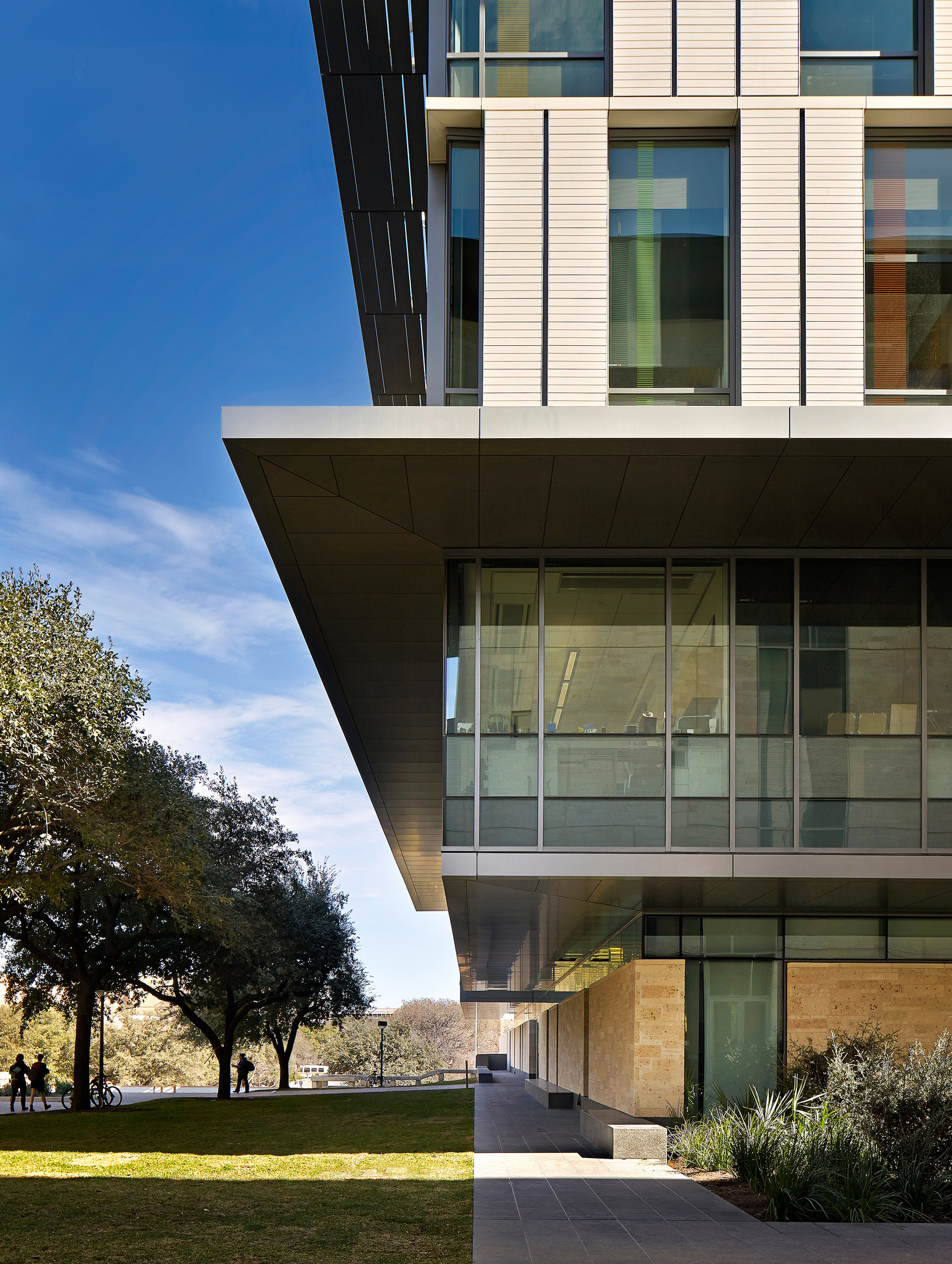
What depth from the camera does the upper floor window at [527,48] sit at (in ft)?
51.4

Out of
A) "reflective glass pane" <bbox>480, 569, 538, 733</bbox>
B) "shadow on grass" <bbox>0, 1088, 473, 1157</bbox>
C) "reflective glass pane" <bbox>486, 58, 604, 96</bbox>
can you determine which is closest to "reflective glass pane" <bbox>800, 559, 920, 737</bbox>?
"reflective glass pane" <bbox>480, 569, 538, 733</bbox>

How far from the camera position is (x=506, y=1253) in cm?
976

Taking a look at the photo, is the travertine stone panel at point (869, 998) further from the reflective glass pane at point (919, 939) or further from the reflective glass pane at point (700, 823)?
the reflective glass pane at point (700, 823)

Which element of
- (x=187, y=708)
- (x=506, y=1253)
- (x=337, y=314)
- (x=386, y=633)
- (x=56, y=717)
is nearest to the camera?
(x=506, y=1253)

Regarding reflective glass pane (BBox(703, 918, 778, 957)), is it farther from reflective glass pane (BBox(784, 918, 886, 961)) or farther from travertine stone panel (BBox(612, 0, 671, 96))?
travertine stone panel (BBox(612, 0, 671, 96))

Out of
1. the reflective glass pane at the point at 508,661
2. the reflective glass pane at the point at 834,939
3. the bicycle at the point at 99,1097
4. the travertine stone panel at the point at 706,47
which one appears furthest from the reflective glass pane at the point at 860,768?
the bicycle at the point at 99,1097

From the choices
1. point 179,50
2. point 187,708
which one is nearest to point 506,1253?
point 179,50

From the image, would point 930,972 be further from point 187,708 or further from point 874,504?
point 187,708

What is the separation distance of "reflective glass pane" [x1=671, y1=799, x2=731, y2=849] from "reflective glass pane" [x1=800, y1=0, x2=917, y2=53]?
9.90 metres

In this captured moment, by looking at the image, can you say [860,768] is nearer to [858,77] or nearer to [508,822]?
[508,822]

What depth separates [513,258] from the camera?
15.1 metres

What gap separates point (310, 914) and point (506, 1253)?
33629mm

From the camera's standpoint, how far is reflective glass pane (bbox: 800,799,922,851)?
14742mm

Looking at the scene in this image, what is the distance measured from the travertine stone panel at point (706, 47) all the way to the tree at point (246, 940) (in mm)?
25062
